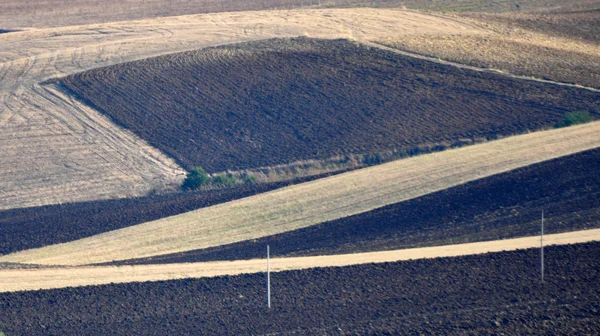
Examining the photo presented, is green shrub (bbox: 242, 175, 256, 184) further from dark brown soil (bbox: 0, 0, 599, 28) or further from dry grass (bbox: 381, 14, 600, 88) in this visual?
dark brown soil (bbox: 0, 0, 599, 28)

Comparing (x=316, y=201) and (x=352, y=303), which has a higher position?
(x=352, y=303)

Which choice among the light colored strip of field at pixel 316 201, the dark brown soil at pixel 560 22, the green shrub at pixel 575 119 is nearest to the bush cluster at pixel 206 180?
the light colored strip of field at pixel 316 201

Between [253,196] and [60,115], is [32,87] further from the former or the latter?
[253,196]

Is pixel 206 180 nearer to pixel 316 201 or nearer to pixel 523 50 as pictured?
pixel 316 201

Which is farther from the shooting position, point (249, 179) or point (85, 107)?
point (85, 107)

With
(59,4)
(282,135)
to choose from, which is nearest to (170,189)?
(282,135)

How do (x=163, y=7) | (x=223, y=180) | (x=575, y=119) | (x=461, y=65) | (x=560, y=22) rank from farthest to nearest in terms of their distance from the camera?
(x=163, y=7) → (x=560, y=22) → (x=461, y=65) → (x=575, y=119) → (x=223, y=180)

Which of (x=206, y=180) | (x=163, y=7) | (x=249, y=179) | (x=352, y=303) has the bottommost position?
(x=249, y=179)

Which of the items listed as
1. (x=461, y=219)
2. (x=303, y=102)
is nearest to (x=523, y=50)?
(x=303, y=102)
